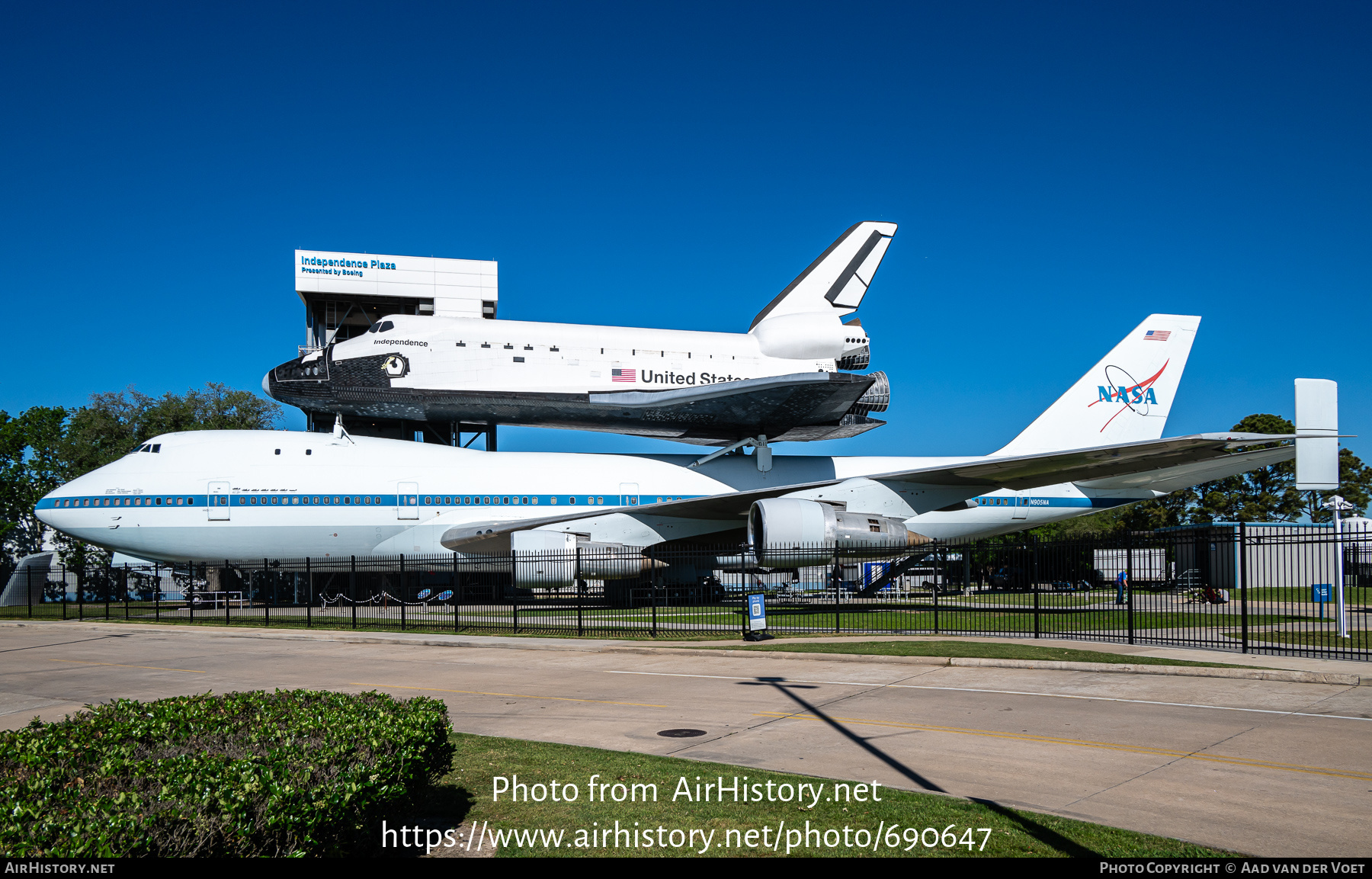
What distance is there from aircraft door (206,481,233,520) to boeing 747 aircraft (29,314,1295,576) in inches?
1.7

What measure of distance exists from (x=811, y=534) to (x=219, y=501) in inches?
642

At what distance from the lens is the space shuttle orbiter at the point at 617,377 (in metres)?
27.6

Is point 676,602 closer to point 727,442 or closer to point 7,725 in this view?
point 727,442

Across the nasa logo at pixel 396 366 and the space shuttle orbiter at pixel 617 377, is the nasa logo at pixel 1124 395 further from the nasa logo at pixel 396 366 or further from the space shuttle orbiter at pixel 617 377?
the nasa logo at pixel 396 366

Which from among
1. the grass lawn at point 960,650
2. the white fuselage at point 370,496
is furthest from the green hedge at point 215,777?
the white fuselage at point 370,496

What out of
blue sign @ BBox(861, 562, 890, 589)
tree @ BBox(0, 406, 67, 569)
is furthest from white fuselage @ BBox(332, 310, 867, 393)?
tree @ BBox(0, 406, 67, 569)

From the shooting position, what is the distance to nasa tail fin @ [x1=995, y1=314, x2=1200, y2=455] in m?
28.1

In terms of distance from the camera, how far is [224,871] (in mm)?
3766

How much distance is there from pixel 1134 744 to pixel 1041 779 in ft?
5.52

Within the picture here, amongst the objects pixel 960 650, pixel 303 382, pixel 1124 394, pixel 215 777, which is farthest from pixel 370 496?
pixel 1124 394

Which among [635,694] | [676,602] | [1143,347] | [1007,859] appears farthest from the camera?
[1143,347]

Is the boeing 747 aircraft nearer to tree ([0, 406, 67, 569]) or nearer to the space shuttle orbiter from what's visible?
the space shuttle orbiter

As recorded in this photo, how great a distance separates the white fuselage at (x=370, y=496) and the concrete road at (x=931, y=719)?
8.92 metres

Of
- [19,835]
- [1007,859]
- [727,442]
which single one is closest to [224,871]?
[19,835]
